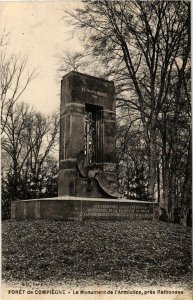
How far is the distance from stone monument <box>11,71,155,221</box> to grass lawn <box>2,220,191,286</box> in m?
0.59

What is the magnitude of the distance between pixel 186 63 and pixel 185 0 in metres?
2.92

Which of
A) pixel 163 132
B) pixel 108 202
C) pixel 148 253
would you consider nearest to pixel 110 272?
pixel 148 253

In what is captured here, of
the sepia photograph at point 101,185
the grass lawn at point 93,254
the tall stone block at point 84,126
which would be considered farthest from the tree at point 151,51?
the grass lawn at point 93,254

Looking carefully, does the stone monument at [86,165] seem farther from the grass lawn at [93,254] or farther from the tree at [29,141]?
the tree at [29,141]

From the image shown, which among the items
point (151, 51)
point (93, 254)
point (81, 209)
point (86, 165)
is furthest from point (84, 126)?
point (151, 51)

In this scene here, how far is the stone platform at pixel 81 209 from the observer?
8156mm

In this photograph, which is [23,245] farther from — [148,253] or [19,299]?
[148,253]

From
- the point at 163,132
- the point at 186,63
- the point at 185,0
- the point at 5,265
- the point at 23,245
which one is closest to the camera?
the point at 5,265

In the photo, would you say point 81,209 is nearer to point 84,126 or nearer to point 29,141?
point 84,126

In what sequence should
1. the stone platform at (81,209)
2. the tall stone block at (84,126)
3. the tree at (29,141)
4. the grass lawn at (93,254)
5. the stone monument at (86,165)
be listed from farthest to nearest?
the tree at (29,141) < the tall stone block at (84,126) < the stone monument at (86,165) < the stone platform at (81,209) < the grass lawn at (93,254)

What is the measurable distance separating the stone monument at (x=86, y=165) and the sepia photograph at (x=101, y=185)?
0.03m

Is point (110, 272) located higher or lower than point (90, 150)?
lower

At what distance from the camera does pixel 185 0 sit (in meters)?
10.6

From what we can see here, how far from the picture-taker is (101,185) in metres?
9.79
